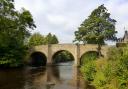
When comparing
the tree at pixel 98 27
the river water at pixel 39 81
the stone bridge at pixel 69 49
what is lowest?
the river water at pixel 39 81

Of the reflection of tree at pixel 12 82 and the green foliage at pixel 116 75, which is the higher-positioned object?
the green foliage at pixel 116 75

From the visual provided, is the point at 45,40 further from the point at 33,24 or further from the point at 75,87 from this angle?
the point at 75,87

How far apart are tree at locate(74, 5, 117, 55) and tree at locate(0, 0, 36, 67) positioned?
383 inches

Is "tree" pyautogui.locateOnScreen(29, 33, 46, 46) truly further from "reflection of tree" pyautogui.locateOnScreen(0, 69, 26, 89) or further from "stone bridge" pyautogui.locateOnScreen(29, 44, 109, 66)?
"reflection of tree" pyautogui.locateOnScreen(0, 69, 26, 89)

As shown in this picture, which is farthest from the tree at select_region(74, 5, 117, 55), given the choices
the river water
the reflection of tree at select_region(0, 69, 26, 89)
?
the reflection of tree at select_region(0, 69, 26, 89)

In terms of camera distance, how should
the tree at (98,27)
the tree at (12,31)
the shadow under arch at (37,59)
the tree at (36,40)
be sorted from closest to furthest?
the tree at (12,31), the tree at (98,27), the shadow under arch at (37,59), the tree at (36,40)

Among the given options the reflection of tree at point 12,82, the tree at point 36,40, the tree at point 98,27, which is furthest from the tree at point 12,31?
the tree at point 36,40

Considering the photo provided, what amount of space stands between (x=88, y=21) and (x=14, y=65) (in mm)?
16066

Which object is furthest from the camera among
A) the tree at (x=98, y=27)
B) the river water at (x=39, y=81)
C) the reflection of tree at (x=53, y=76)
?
the tree at (x=98, y=27)

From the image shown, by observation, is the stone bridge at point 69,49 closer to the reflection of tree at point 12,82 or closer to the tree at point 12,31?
the tree at point 12,31

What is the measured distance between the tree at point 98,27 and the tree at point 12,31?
31.9 feet

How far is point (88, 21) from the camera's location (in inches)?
2169

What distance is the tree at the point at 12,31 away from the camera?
1622 inches

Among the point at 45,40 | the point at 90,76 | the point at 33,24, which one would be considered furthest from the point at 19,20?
the point at 45,40
